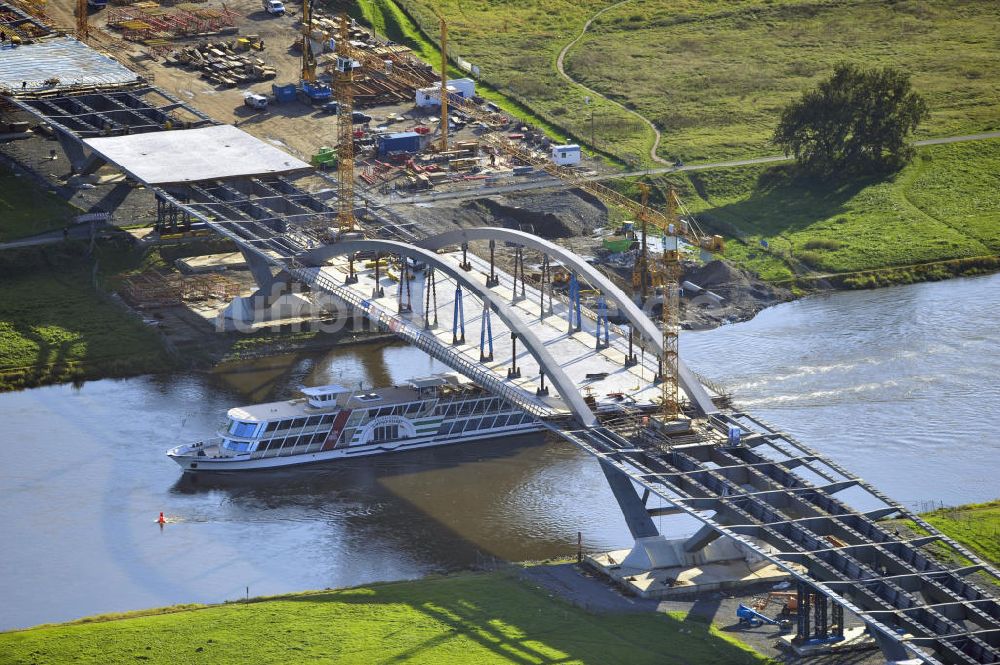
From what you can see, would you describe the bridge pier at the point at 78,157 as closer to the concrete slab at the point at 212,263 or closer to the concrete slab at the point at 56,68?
the concrete slab at the point at 56,68

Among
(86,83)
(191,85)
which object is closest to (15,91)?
(86,83)

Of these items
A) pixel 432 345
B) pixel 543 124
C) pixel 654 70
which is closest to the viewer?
pixel 432 345

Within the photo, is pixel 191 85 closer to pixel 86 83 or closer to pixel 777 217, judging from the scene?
pixel 86 83

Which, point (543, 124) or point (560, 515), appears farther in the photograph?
point (543, 124)

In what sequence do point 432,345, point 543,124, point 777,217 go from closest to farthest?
1. point 432,345
2. point 777,217
3. point 543,124

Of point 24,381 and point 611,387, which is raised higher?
point 611,387

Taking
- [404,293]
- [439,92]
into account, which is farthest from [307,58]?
[404,293]

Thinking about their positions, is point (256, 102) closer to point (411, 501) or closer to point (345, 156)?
point (345, 156)
